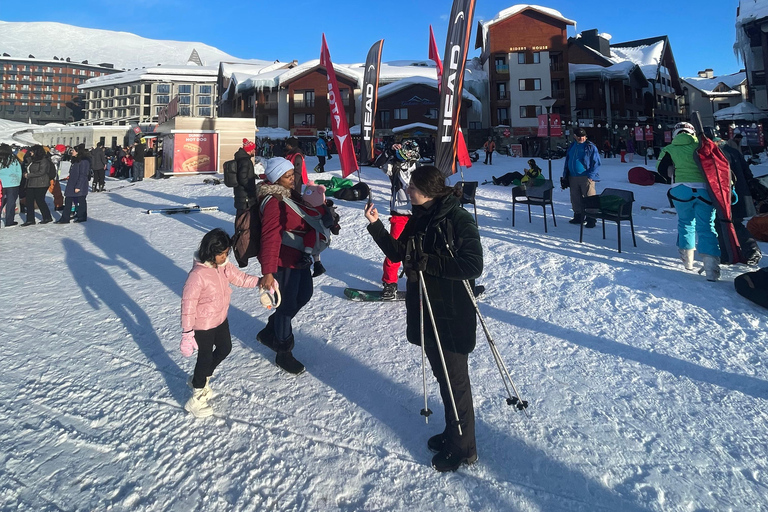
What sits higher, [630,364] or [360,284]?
[360,284]

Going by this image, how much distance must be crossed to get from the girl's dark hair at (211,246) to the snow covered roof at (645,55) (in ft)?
174

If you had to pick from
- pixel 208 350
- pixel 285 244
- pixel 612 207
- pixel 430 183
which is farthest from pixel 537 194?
pixel 208 350

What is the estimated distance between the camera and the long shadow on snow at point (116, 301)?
3463 mm

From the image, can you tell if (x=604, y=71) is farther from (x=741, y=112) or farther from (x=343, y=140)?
(x=343, y=140)

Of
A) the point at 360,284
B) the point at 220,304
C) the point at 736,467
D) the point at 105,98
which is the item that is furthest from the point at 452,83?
the point at 105,98

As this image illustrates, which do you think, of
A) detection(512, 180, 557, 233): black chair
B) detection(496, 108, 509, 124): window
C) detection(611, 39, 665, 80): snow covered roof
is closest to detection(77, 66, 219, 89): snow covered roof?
detection(496, 108, 509, 124): window

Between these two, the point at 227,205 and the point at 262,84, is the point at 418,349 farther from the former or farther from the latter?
the point at 262,84

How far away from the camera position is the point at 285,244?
9.97 feet

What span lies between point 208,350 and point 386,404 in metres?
1.17

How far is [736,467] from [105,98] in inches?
4085

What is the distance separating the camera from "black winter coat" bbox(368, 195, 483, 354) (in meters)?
2.02

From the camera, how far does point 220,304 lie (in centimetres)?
271

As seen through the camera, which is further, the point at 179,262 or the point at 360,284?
the point at 179,262

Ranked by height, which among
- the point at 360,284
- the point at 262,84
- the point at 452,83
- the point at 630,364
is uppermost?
the point at 262,84
